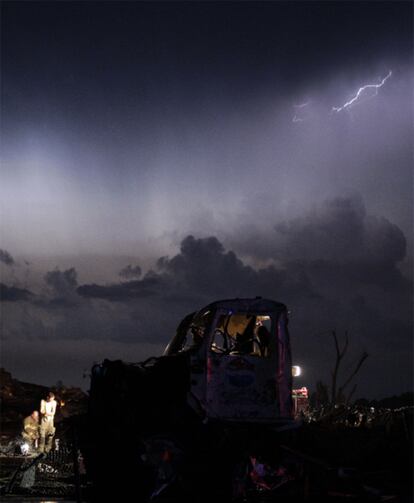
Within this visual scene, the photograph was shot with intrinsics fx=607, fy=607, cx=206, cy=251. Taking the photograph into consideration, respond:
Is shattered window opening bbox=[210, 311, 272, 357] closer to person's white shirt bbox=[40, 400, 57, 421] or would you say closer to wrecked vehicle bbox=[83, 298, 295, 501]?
wrecked vehicle bbox=[83, 298, 295, 501]

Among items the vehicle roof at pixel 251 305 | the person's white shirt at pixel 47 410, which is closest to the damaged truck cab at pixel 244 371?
the vehicle roof at pixel 251 305

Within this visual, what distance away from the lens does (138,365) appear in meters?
11.0

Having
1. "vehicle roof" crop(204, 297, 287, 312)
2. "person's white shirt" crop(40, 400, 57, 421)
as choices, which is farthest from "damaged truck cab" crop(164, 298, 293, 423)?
"person's white shirt" crop(40, 400, 57, 421)

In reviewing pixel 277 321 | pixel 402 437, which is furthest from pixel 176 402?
pixel 402 437

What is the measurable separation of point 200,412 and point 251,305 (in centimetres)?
200

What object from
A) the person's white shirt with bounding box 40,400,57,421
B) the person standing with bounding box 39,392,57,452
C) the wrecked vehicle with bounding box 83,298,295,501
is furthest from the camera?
the person's white shirt with bounding box 40,400,57,421

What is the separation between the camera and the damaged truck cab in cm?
980

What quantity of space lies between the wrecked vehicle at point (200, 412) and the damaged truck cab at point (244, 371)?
0.02 m

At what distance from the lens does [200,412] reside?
977 cm

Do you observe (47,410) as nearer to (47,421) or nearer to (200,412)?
(47,421)

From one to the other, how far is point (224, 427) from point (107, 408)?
2.37 meters

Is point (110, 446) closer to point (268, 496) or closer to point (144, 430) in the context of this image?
point (144, 430)

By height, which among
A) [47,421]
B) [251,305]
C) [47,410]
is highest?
[251,305]

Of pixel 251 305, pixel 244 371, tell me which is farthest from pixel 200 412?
pixel 251 305
